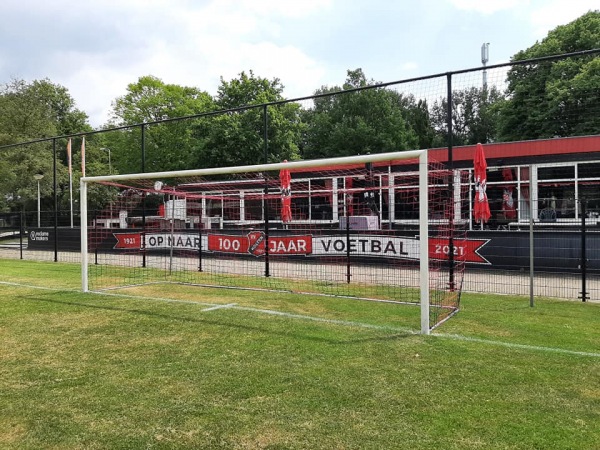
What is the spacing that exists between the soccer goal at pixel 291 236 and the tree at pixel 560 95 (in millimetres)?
10124

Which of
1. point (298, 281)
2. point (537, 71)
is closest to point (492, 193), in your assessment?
point (298, 281)

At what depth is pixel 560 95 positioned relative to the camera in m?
21.5

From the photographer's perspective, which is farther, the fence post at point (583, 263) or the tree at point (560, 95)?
the tree at point (560, 95)

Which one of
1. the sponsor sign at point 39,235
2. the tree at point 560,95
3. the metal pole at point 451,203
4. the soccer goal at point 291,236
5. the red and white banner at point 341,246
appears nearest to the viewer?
the metal pole at point 451,203

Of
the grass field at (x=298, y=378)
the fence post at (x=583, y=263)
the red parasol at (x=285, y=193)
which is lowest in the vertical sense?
the grass field at (x=298, y=378)

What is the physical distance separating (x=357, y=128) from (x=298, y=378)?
32788 millimetres

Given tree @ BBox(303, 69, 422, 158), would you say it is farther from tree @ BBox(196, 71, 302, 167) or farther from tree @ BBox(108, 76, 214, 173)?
tree @ BBox(108, 76, 214, 173)

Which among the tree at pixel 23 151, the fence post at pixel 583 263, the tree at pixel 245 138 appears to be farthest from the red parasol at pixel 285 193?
the tree at pixel 23 151

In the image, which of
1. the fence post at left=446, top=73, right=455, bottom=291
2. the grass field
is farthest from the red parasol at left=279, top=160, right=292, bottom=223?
the grass field

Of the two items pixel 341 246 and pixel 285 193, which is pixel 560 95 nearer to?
pixel 341 246

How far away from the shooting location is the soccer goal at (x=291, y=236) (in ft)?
27.4

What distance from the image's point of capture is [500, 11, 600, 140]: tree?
803 inches

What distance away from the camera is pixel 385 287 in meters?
9.30

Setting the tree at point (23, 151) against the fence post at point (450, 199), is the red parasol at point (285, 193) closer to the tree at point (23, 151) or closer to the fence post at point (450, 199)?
the fence post at point (450, 199)
